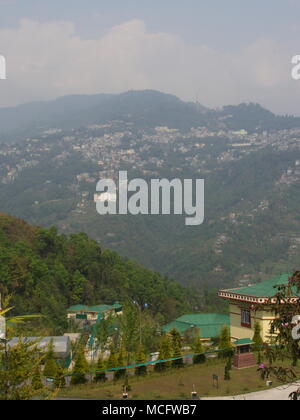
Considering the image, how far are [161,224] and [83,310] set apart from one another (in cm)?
12787

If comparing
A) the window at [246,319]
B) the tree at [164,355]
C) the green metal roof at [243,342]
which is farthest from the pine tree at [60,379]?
the window at [246,319]

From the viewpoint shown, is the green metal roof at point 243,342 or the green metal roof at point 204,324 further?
the green metal roof at point 204,324

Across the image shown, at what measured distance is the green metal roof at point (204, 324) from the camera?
29736 millimetres

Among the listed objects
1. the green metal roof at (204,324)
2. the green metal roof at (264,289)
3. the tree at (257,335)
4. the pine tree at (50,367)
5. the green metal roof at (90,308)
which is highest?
the green metal roof at (264,289)

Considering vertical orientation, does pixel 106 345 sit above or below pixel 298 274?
below

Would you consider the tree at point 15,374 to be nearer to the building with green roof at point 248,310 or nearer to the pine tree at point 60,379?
the pine tree at point 60,379

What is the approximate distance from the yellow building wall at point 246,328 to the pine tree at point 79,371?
6.80 m

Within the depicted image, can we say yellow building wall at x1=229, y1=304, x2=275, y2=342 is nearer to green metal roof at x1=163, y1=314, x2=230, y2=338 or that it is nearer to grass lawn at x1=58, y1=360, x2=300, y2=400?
grass lawn at x1=58, y1=360, x2=300, y2=400

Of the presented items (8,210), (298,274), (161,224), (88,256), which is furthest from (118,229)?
(298,274)

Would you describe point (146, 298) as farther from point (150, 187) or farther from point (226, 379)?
point (150, 187)

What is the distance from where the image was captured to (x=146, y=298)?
167ft

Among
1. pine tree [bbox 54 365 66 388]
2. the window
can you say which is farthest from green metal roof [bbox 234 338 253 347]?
pine tree [bbox 54 365 66 388]

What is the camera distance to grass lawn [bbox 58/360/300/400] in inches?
615

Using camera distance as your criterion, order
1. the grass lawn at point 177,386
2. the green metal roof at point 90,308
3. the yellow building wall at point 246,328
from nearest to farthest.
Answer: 1. the grass lawn at point 177,386
2. the yellow building wall at point 246,328
3. the green metal roof at point 90,308
